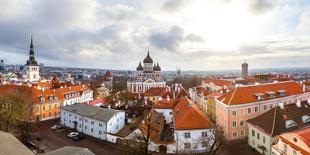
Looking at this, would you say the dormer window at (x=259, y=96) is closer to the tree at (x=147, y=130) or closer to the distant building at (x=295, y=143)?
the tree at (x=147, y=130)

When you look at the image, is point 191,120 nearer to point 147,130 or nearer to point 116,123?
point 147,130

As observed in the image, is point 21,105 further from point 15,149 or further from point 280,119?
point 280,119

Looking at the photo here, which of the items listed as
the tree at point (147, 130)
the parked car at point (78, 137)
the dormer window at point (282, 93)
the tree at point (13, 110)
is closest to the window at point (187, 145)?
the tree at point (147, 130)

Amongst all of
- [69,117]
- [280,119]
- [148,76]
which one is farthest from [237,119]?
[148,76]

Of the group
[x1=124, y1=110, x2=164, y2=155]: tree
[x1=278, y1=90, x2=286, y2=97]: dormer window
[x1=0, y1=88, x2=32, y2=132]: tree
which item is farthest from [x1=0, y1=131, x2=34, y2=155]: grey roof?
[x1=278, y1=90, x2=286, y2=97]: dormer window

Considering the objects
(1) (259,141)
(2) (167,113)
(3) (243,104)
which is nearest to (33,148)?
(2) (167,113)

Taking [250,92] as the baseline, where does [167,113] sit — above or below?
below
